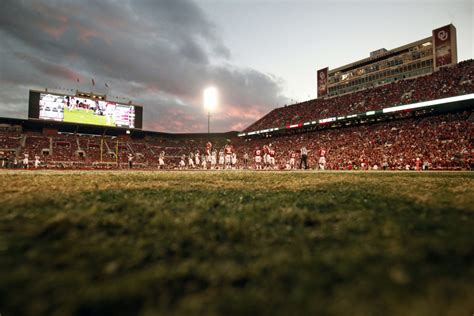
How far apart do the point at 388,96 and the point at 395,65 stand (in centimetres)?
2111

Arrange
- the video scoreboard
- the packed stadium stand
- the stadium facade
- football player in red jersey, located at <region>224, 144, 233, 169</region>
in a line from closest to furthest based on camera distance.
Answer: football player in red jersey, located at <region>224, 144, 233, 169</region> < the packed stadium stand < the video scoreboard < the stadium facade

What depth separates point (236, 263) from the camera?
4.70ft

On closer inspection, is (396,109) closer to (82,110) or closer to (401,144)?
(401,144)

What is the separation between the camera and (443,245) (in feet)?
5.28

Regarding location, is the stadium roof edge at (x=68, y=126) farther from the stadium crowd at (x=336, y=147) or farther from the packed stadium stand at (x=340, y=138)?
the stadium crowd at (x=336, y=147)

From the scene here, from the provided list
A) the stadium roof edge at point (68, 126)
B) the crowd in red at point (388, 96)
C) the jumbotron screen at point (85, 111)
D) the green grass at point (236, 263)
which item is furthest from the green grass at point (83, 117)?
the green grass at point (236, 263)

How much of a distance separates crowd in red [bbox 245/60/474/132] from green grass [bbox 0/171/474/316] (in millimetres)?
40123

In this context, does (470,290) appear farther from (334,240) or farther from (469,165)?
(469,165)

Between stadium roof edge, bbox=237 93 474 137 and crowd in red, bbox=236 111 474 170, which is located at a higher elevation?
stadium roof edge, bbox=237 93 474 137

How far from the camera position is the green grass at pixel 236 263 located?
1.05 m

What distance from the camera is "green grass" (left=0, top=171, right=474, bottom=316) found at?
1.05 m

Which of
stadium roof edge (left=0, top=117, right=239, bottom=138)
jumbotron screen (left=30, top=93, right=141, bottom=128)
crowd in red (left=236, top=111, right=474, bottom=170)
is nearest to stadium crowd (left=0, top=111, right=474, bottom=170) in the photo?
crowd in red (left=236, top=111, right=474, bottom=170)

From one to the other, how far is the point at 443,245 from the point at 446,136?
37.3m

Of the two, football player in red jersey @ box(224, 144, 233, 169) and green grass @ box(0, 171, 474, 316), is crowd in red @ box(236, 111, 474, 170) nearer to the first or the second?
football player in red jersey @ box(224, 144, 233, 169)
